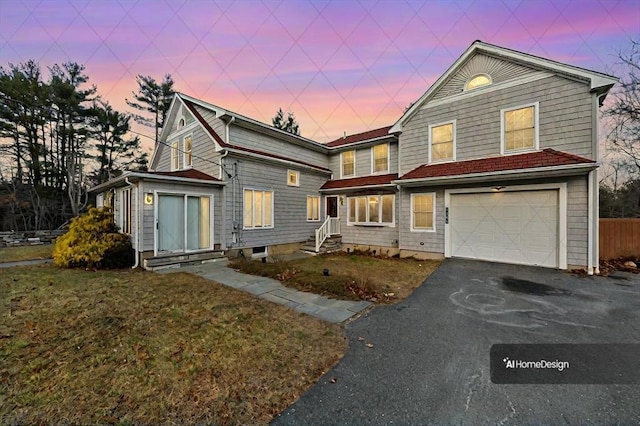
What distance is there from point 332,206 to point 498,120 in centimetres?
810

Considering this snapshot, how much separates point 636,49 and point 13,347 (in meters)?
23.2

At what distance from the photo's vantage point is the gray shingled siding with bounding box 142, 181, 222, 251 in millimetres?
8141

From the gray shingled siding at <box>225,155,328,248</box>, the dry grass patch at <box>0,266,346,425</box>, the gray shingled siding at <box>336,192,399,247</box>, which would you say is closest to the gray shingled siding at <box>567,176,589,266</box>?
the gray shingled siding at <box>336,192,399,247</box>

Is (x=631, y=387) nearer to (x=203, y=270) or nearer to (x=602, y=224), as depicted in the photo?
(x=203, y=270)

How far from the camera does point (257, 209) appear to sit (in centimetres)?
1093

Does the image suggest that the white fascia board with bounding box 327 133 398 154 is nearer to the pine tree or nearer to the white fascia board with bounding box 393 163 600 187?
the white fascia board with bounding box 393 163 600 187

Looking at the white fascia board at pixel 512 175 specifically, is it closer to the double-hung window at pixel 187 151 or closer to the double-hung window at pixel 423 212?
the double-hung window at pixel 423 212

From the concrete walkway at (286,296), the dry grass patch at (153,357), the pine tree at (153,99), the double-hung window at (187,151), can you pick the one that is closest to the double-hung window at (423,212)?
the concrete walkway at (286,296)

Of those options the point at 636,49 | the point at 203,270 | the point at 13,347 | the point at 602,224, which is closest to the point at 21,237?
the point at 203,270

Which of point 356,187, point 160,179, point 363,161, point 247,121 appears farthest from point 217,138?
point 363,161

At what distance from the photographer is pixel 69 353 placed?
121 inches

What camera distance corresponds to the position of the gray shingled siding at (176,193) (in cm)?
814

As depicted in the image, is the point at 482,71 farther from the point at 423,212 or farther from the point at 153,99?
the point at 153,99

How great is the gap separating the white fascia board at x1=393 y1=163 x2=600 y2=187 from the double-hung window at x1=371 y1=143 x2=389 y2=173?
2784 millimetres
